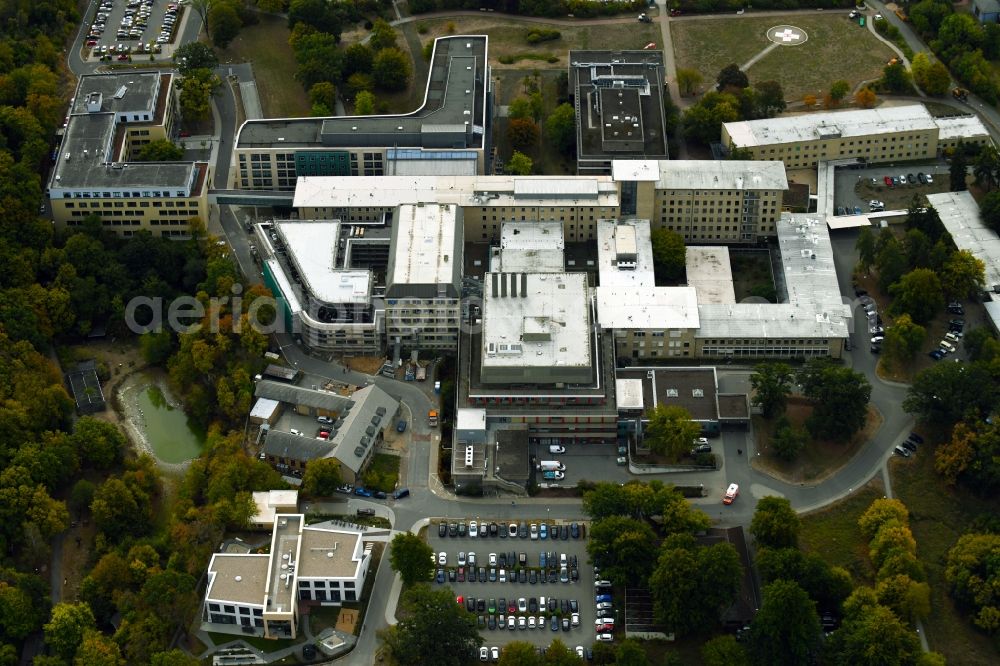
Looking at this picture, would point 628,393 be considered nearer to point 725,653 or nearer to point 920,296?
point 725,653

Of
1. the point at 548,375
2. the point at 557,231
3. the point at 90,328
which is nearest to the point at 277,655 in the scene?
the point at 548,375

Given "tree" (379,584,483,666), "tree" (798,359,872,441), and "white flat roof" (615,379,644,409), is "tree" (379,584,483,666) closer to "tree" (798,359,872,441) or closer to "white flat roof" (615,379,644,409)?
"white flat roof" (615,379,644,409)

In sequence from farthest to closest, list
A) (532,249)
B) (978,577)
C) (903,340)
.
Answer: (532,249), (903,340), (978,577)

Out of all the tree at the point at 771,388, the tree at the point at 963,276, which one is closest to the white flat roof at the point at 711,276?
the tree at the point at 771,388

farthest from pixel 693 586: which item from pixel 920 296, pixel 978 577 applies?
pixel 920 296

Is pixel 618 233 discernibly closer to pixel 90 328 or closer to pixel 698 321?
pixel 698 321
